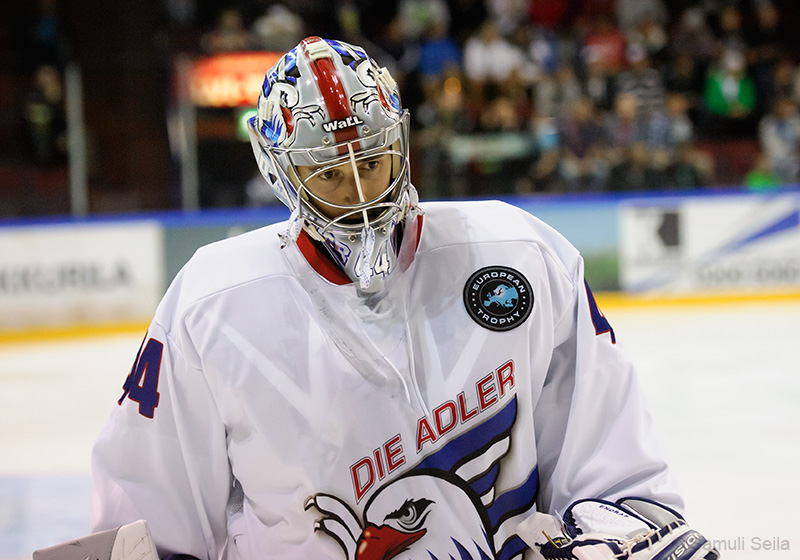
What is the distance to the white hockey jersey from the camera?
146 centimetres

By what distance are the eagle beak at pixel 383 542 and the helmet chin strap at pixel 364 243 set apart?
15.5 inches

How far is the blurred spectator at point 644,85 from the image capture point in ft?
27.1

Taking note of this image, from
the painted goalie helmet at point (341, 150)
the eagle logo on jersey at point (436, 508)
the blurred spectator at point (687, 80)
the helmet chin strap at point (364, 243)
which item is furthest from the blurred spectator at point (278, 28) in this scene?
the eagle logo on jersey at point (436, 508)

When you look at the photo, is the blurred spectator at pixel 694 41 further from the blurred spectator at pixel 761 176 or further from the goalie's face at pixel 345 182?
the goalie's face at pixel 345 182

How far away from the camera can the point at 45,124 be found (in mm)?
7297

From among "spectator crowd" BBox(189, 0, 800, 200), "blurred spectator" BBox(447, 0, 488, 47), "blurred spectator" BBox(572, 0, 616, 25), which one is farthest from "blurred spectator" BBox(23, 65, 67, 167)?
"blurred spectator" BBox(572, 0, 616, 25)

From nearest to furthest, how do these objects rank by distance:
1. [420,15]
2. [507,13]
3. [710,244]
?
[710,244] → [420,15] → [507,13]

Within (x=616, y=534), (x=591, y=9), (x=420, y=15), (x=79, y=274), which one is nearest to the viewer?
(x=616, y=534)

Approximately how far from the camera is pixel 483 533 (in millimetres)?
1486

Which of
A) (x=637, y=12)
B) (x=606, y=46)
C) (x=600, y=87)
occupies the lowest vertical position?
(x=600, y=87)

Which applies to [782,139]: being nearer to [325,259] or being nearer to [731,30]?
[731,30]

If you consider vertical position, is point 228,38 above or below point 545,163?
above

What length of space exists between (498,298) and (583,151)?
6.51 meters


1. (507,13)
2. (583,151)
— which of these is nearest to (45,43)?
(507,13)
